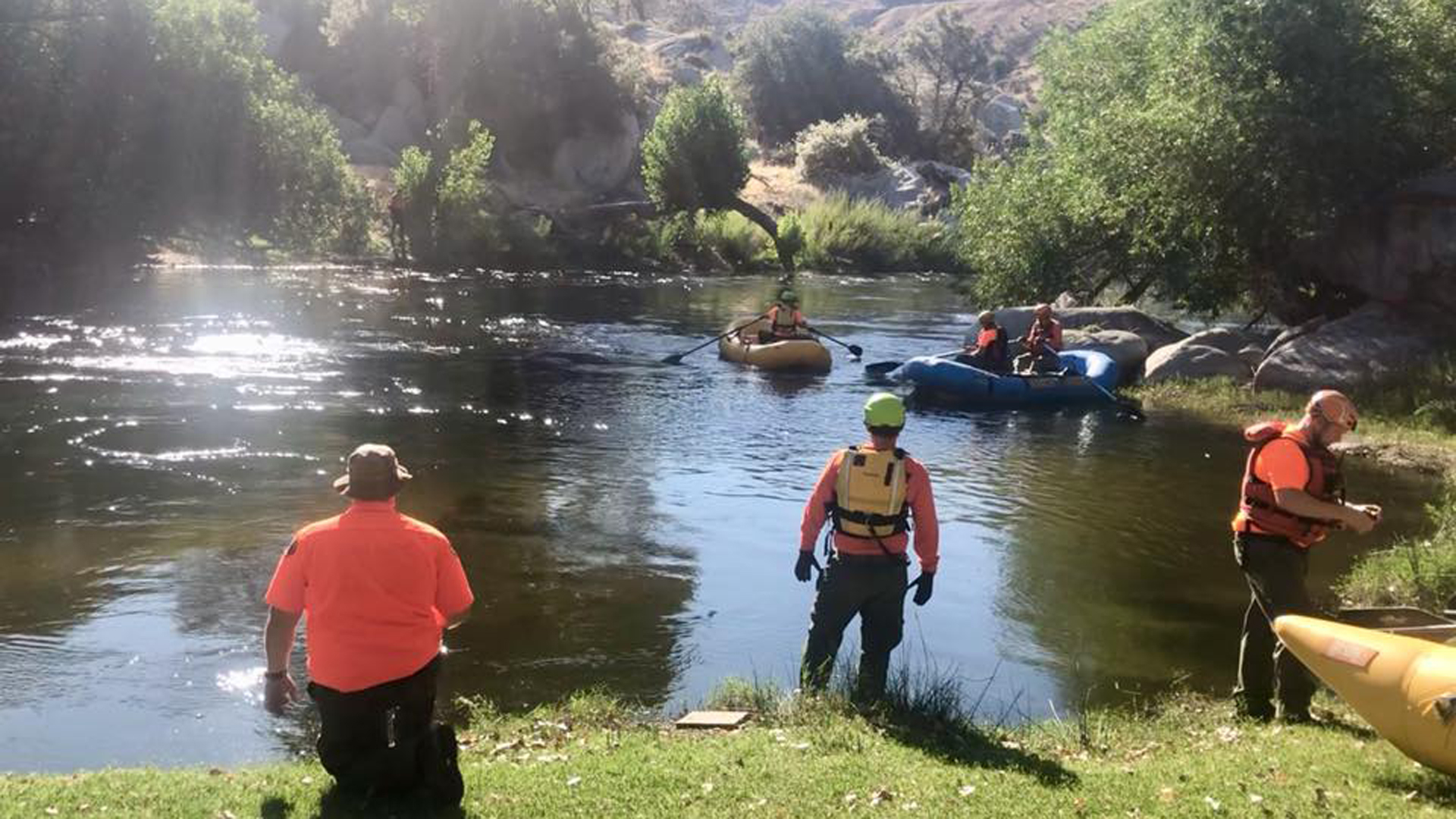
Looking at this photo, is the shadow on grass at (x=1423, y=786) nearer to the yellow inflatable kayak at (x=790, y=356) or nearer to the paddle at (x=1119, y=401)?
the paddle at (x=1119, y=401)

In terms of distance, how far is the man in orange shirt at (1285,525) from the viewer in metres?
7.09

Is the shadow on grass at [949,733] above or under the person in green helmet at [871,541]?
under

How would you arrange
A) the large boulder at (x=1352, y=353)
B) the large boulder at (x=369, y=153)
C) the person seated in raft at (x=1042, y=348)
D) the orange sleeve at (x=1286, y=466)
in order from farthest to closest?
the large boulder at (x=369, y=153)
the person seated in raft at (x=1042, y=348)
the large boulder at (x=1352, y=353)
the orange sleeve at (x=1286, y=466)

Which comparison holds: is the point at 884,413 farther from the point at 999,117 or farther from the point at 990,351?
the point at 999,117

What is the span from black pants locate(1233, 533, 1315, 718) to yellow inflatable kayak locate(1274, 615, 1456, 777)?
526 millimetres

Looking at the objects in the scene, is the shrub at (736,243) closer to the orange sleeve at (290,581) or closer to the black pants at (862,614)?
the black pants at (862,614)

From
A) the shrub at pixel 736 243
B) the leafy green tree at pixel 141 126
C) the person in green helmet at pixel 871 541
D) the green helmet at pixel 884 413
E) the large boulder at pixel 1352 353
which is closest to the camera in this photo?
the green helmet at pixel 884 413

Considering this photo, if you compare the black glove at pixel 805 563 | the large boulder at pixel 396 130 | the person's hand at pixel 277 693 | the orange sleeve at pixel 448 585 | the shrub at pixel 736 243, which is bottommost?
the person's hand at pixel 277 693

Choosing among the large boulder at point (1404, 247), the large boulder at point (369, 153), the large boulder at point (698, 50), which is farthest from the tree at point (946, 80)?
the large boulder at point (1404, 247)

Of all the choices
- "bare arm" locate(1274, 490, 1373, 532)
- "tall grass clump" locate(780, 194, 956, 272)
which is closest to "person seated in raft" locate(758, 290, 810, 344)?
"bare arm" locate(1274, 490, 1373, 532)

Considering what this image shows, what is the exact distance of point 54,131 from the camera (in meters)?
30.9

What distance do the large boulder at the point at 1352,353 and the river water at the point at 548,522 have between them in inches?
92.5

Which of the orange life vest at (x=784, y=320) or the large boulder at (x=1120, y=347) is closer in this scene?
the large boulder at (x=1120, y=347)

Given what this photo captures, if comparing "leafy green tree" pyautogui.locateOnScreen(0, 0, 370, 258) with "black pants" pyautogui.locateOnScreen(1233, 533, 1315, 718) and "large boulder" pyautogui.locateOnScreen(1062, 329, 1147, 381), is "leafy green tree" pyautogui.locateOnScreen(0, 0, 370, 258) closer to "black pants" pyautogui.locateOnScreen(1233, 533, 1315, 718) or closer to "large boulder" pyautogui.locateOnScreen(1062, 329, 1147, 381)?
"large boulder" pyautogui.locateOnScreen(1062, 329, 1147, 381)
